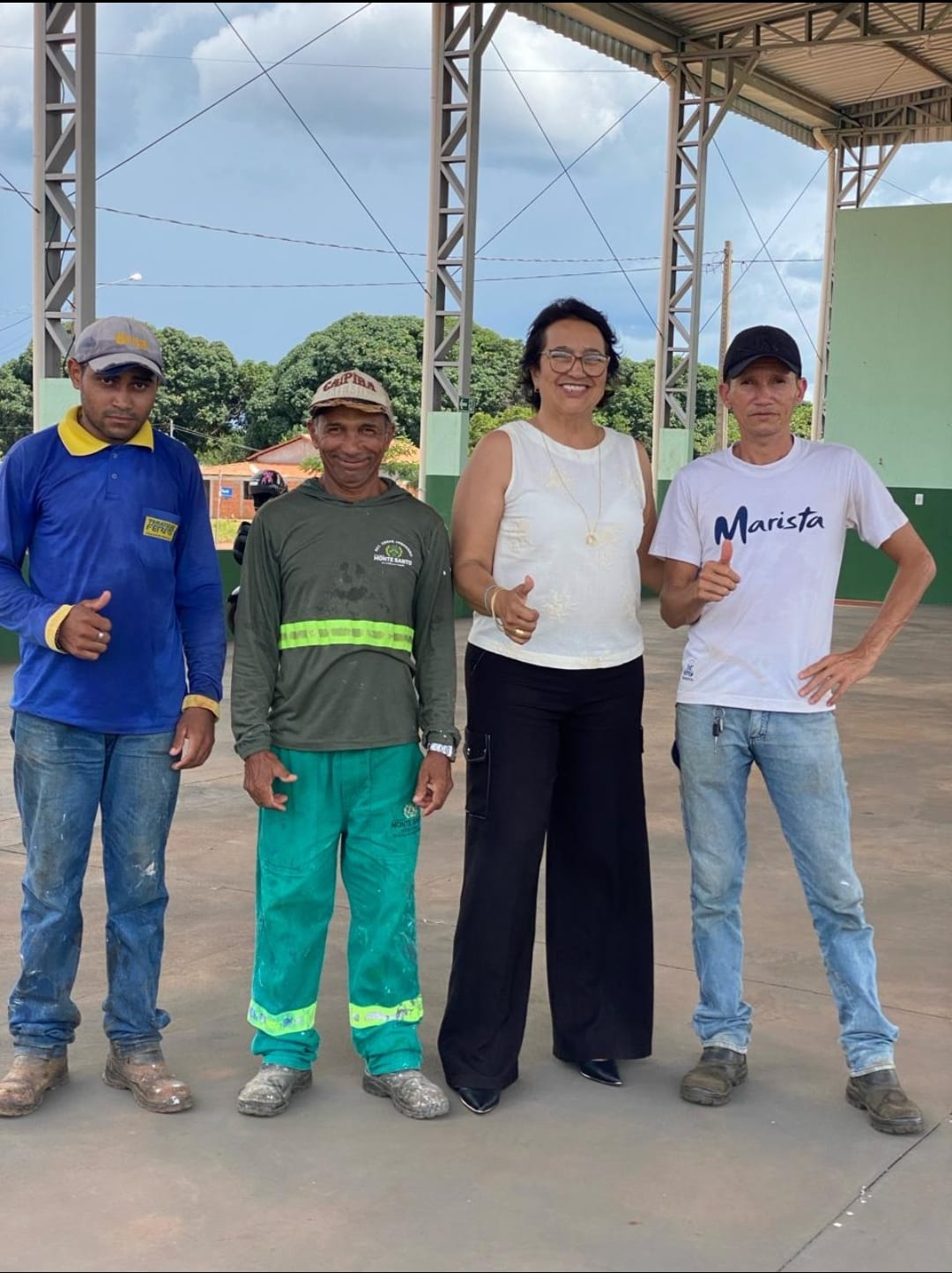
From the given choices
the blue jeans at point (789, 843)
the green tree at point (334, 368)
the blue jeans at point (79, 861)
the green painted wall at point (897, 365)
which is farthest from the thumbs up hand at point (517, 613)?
the green tree at point (334, 368)

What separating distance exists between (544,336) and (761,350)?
462mm

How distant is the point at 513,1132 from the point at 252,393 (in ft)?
155

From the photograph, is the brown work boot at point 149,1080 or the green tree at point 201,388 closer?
the brown work boot at point 149,1080

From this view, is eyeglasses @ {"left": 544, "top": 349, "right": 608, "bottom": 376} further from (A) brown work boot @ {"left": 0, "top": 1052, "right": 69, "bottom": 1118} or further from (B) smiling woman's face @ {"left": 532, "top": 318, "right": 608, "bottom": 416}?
(A) brown work boot @ {"left": 0, "top": 1052, "right": 69, "bottom": 1118}

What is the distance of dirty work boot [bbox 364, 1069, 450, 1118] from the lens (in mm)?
3119

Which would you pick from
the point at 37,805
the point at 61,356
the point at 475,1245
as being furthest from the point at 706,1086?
A: the point at 61,356

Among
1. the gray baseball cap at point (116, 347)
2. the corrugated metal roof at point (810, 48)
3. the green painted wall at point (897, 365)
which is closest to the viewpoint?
the gray baseball cap at point (116, 347)

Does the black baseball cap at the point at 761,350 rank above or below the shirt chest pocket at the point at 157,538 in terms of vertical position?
above

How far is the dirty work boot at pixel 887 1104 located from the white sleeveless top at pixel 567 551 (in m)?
1.02

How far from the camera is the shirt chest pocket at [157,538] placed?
308 centimetres

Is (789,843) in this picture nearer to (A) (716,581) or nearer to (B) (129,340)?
(A) (716,581)

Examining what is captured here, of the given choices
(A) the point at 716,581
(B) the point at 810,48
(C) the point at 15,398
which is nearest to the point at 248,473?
(C) the point at 15,398

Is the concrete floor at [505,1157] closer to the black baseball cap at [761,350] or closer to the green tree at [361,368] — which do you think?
the black baseball cap at [761,350]

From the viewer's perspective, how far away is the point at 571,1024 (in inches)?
134
